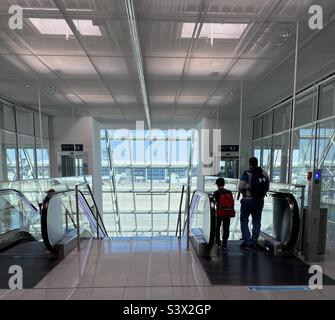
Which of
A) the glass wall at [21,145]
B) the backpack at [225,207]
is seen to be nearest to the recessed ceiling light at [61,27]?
the backpack at [225,207]

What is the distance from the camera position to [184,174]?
17062 mm

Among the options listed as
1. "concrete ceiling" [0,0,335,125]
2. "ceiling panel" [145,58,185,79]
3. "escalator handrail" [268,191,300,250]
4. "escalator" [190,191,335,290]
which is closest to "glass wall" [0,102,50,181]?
"concrete ceiling" [0,0,335,125]

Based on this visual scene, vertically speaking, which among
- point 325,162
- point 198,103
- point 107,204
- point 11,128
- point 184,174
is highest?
point 198,103

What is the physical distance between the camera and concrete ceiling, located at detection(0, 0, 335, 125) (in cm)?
356

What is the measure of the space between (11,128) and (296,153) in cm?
1022

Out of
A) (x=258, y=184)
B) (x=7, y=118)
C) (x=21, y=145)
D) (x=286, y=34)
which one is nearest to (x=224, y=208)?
(x=258, y=184)

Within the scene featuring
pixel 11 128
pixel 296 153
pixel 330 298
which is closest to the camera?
pixel 330 298

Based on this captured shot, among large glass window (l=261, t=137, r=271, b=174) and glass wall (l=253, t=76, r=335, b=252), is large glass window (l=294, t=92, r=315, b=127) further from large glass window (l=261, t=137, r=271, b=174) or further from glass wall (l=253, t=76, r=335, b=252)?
large glass window (l=261, t=137, r=271, b=174)

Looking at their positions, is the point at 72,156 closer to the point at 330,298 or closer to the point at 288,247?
the point at 288,247

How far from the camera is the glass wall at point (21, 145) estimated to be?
27.3 ft

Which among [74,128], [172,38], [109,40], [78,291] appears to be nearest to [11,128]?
[74,128]

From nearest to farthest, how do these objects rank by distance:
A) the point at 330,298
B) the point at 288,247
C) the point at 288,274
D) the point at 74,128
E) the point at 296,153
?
1. the point at 330,298
2. the point at 288,274
3. the point at 288,247
4. the point at 296,153
5. the point at 74,128

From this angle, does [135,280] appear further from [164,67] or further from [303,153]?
[303,153]

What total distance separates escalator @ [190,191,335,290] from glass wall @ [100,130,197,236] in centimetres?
1116
